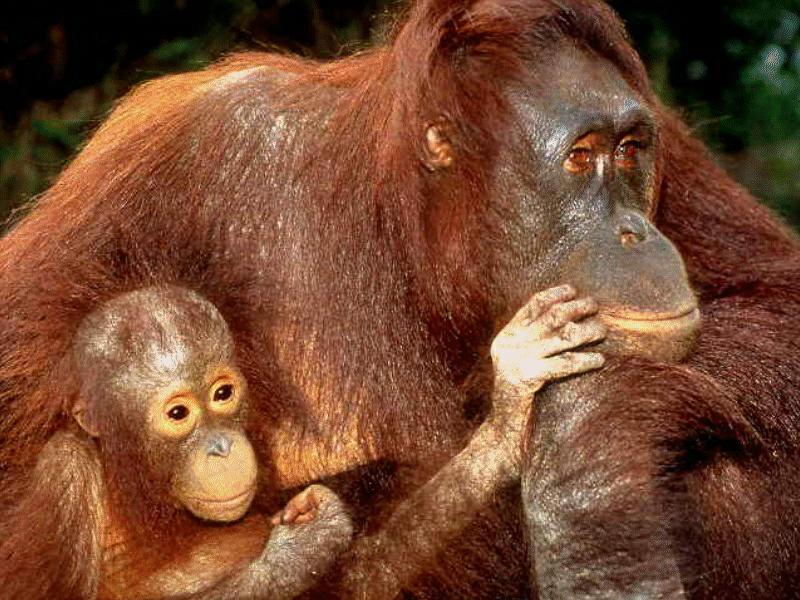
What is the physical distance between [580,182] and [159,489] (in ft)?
4.79

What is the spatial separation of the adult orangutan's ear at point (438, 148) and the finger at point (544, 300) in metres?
0.58

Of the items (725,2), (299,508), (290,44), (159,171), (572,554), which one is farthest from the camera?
(725,2)

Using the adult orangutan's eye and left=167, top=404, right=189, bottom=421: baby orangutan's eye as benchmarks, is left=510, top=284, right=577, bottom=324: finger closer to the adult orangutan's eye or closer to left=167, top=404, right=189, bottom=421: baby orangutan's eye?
the adult orangutan's eye

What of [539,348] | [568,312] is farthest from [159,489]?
[568,312]

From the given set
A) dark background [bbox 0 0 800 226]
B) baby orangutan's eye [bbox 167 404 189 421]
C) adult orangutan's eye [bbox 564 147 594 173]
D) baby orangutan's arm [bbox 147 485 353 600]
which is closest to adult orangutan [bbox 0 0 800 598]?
adult orangutan's eye [bbox 564 147 594 173]

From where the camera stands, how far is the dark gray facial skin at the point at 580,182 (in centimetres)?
417

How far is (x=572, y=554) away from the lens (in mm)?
4094

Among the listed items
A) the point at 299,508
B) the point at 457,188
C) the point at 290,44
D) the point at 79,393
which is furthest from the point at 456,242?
A: the point at 290,44

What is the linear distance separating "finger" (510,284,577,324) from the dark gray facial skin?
1.9 inches

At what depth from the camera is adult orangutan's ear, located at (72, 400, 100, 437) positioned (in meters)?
4.47

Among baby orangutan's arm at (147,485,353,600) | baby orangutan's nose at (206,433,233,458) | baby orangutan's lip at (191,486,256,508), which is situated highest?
baby orangutan's nose at (206,433,233,458)

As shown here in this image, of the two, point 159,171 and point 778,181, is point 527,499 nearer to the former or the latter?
point 159,171

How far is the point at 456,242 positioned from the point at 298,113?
28.4 inches

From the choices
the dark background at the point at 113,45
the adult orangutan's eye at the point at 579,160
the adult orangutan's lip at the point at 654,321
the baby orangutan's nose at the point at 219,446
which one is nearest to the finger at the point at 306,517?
the baby orangutan's nose at the point at 219,446
